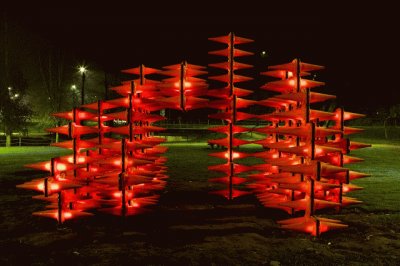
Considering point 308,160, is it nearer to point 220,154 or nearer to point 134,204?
point 220,154

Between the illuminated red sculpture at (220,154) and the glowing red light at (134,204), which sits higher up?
the illuminated red sculpture at (220,154)

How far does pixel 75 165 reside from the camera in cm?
699

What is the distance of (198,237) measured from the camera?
624 centimetres

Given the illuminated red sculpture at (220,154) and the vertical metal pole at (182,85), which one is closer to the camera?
the illuminated red sculpture at (220,154)

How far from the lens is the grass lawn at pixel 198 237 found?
5277mm

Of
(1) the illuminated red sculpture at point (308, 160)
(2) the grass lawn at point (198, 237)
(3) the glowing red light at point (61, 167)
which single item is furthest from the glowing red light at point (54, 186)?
(1) the illuminated red sculpture at point (308, 160)

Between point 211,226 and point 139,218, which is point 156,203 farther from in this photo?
point 211,226

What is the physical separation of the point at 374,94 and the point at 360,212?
21301mm

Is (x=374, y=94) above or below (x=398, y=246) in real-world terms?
Result: above

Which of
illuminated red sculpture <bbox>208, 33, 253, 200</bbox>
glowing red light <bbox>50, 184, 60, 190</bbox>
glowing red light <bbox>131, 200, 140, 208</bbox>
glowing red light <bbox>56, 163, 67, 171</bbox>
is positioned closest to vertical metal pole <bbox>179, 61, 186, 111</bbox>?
illuminated red sculpture <bbox>208, 33, 253, 200</bbox>

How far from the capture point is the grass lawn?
5.28 meters

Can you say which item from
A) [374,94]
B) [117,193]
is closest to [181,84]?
[117,193]

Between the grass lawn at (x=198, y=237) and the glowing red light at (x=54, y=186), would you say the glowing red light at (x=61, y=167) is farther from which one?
the grass lawn at (x=198, y=237)

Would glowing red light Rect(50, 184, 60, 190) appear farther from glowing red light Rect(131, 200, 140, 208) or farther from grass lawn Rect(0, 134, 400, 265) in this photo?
glowing red light Rect(131, 200, 140, 208)
